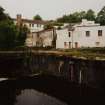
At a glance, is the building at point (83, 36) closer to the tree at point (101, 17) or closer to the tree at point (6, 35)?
the tree at point (6, 35)

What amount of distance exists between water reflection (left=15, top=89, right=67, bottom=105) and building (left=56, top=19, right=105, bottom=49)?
33806 mm

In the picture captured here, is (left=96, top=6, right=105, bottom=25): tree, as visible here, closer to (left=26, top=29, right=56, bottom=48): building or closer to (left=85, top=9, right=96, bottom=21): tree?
(left=26, top=29, right=56, bottom=48): building

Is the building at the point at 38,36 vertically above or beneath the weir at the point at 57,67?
above

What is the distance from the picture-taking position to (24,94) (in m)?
32.1

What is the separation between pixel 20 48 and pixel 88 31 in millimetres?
17275

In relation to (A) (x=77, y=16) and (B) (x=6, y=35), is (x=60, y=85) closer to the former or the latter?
(B) (x=6, y=35)

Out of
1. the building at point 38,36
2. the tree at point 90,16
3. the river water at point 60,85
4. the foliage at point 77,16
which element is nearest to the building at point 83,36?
the building at point 38,36

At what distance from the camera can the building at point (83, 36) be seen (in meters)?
63.2

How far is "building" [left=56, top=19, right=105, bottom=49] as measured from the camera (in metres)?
63.2

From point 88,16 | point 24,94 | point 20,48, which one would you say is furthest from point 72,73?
point 88,16

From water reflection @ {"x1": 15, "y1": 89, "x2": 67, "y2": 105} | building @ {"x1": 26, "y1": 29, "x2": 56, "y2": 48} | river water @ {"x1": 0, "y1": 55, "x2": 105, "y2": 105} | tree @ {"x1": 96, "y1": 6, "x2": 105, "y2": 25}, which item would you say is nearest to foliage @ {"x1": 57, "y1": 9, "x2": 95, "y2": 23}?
tree @ {"x1": 96, "y1": 6, "x2": 105, "y2": 25}

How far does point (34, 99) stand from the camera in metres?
29.7

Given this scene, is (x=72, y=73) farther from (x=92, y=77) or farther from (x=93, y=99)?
(x=93, y=99)

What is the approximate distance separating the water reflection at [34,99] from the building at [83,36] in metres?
33.8
